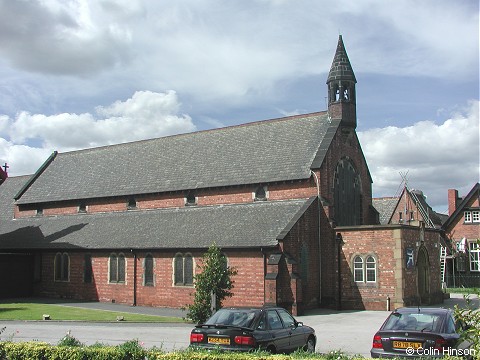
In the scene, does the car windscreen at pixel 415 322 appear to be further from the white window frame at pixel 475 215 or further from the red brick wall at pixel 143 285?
the white window frame at pixel 475 215

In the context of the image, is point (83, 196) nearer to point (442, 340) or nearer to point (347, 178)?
point (347, 178)

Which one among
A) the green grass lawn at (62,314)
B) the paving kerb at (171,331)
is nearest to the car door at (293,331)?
the paving kerb at (171,331)

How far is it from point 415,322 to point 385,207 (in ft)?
186

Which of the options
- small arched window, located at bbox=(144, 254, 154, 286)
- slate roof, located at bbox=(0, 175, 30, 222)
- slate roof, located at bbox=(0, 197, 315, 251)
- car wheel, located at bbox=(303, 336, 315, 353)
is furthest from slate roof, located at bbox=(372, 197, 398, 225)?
car wheel, located at bbox=(303, 336, 315, 353)

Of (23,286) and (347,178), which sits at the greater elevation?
(347,178)

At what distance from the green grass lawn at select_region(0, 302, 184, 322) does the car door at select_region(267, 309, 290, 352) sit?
38.3ft

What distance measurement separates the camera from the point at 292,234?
3016 centimetres

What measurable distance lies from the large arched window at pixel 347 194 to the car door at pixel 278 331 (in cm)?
2027

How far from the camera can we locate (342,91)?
37062 millimetres

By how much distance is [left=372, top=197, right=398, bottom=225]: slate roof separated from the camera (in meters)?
67.2

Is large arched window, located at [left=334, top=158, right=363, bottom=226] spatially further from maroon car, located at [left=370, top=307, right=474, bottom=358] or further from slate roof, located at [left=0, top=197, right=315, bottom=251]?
maroon car, located at [left=370, top=307, right=474, bottom=358]

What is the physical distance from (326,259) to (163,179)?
45.1ft

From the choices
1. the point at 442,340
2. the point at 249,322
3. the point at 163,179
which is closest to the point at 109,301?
the point at 163,179

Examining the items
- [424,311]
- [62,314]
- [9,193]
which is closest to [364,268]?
[62,314]
